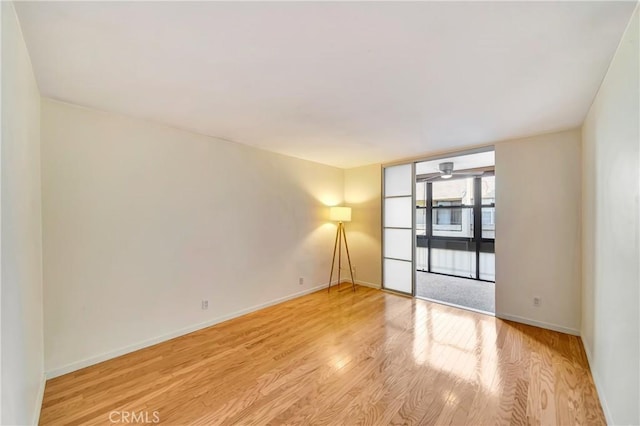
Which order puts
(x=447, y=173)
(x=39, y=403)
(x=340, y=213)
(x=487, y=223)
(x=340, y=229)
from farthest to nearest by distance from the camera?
(x=487, y=223) < (x=447, y=173) < (x=340, y=229) < (x=340, y=213) < (x=39, y=403)

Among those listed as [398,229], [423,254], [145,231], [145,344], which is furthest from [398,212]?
[145,344]

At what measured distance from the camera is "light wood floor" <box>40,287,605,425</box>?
182 centimetres

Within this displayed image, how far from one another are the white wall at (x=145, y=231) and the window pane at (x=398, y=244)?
193 centimetres

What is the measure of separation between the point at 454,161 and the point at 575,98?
9.21ft

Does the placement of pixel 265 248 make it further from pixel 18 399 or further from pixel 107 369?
pixel 18 399

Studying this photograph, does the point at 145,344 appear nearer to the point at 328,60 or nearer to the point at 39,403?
the point at 39,403

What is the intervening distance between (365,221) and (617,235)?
3.53 metres

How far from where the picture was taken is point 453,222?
6094 mm

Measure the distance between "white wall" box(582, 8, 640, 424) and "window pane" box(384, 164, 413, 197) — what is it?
239 centimetres

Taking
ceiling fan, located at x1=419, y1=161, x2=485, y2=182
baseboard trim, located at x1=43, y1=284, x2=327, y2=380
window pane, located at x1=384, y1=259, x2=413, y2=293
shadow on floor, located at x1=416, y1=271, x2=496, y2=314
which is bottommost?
shadow on floor, located at x1=416, y1=271, x2=496, y2=314

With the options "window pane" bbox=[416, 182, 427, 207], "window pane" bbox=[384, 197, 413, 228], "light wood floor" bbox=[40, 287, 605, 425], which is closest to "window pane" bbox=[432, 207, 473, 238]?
"window pane" bbox=[416, 182, 427, 207]

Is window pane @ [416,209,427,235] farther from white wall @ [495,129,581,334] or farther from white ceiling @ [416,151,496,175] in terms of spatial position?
white wall @ [495,129,581,334]

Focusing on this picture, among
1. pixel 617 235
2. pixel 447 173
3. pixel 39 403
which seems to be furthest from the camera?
pixel 447 173

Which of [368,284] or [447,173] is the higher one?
[447,173]
